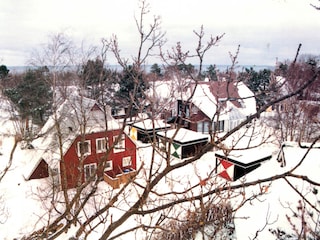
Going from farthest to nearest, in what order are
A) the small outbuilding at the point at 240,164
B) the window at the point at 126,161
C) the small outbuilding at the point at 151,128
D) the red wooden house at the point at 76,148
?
→ the window at the point at 126,161, the small outbuilding at the point at 240,164, the red wooden house at the point at 76,148, the small outbuilding at the point at 151,128

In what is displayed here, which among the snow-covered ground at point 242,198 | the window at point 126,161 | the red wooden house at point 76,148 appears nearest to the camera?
the snow-covered ground at point 242,198

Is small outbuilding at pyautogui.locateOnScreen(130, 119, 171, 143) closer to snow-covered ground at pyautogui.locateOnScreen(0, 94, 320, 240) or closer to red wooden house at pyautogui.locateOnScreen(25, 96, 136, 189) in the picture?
snow-covered ground at pyautogui.locateOnScreen(0, 94, 320, 240)

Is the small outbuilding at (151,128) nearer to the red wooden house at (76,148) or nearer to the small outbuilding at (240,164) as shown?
the red wooden house at (76,148)

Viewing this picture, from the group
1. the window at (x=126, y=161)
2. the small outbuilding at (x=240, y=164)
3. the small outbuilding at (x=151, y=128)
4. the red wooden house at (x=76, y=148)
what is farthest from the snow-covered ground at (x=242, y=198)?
the window at (x=126, y=161)

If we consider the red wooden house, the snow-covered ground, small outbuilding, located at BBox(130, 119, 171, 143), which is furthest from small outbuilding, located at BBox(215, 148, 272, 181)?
the red wooden house

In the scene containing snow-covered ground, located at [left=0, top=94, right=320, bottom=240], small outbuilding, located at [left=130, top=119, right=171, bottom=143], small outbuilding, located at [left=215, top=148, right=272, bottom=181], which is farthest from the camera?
small outbuilding, located at [left=215, top=148, right=272, bottom=181]

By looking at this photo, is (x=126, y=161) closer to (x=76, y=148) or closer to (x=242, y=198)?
(x=76, y=148)

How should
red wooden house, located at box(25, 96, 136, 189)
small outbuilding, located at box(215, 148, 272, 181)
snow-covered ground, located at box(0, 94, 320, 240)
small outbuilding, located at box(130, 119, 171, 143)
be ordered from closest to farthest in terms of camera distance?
1. small outbuilding, located at box(130, 119, 171, 143)
2. snow-covered ground, located at box(0, 94, 320, 240)
3. red wooden house, located at box(25, 96, 136, 189)
4. small outbuilding, located at box(215, 148, 272, 181)

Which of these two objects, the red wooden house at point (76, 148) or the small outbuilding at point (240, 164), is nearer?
the red wooden house at point (76, 148)

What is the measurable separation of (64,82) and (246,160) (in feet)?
26.5

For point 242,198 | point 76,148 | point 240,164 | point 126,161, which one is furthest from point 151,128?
point 242,198

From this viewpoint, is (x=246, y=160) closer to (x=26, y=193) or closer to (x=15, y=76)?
(x=26, y=193)

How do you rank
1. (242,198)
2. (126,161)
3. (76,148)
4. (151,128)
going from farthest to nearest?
1. (126,161)
2. (76,148)
3. (151,128)
4. (242,198)

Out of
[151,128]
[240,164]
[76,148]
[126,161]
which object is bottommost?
[126,161]
